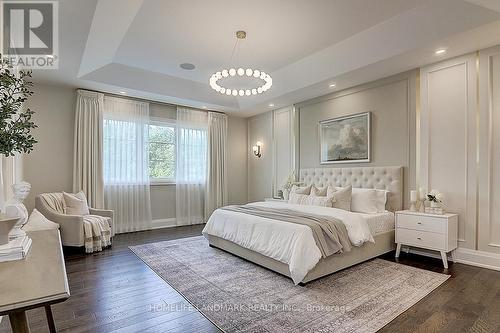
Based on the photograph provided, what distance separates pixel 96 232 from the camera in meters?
4.35

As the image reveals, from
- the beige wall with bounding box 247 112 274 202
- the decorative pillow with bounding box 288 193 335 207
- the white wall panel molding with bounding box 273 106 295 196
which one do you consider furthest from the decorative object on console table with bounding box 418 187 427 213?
the beige wall with bounding box 247 112 274 202

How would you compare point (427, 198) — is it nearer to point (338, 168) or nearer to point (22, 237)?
point (338, 168)

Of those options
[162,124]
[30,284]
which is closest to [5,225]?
[30,284]

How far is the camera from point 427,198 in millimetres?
3963

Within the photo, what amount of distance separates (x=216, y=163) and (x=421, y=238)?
4.80 meters

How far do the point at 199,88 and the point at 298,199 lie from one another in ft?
11.0

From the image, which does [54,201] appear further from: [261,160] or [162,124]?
[261,160]

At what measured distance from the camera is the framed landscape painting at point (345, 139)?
489 centimetres

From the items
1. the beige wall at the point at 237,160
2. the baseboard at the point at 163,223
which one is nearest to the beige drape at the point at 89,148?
the baseboard at the point at 163,223

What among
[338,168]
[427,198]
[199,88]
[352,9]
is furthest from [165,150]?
[427,198]

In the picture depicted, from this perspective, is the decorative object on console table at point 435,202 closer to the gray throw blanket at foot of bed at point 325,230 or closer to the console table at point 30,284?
the gray throw blanket at foot of bed at point 325,230

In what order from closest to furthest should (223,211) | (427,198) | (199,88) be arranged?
1. (427,198)
2. (223,211)
3. (199,88)

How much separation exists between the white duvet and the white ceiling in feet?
7.97

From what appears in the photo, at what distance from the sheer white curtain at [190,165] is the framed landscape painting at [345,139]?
302cm
